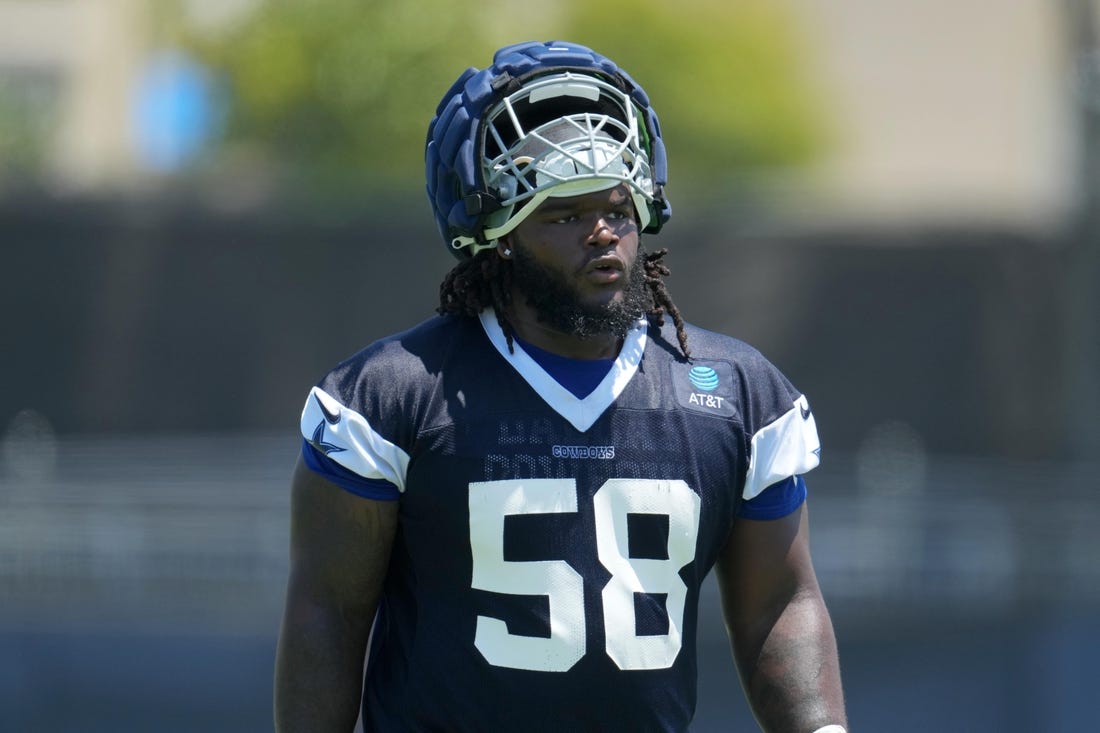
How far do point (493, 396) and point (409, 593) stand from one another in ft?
1.15

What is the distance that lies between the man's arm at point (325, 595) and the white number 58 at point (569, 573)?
0.56ft

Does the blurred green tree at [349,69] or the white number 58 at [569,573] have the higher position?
the blurred green tree at [349,69]

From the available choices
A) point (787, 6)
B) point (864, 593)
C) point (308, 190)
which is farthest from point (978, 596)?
point (787, 6)

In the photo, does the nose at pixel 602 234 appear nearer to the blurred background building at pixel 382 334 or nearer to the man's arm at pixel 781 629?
the man's arm at pixel 781 629

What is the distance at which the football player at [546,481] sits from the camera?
8.25 feet

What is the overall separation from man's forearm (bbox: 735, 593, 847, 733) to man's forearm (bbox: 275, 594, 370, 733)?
0.68 m

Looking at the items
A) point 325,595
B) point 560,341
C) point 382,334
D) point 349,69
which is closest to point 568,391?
point 560,341

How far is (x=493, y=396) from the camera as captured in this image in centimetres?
260

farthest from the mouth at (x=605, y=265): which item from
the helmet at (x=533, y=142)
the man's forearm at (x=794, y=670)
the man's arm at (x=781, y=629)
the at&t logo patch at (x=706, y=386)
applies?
the man's forearm at (x=794, y=670)

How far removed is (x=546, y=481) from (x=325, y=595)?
0.40 m

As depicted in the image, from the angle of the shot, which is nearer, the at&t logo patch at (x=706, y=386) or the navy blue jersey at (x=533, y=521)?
the navy blue jersey at (x=533, y=521)

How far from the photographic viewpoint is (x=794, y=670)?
2.65 meters

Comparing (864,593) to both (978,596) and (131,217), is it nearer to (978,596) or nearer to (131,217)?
(978,596)

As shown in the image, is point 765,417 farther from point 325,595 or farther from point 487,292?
point 325,595
